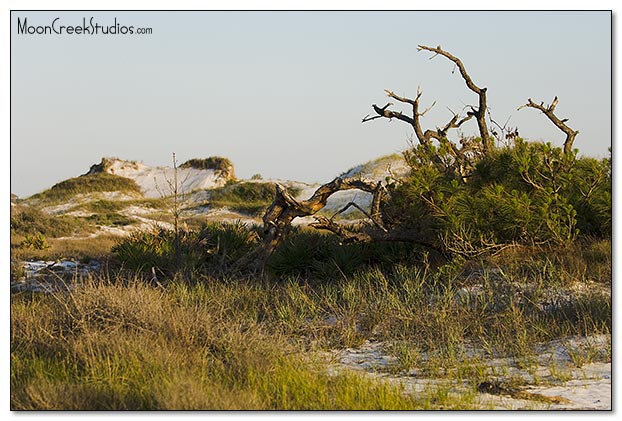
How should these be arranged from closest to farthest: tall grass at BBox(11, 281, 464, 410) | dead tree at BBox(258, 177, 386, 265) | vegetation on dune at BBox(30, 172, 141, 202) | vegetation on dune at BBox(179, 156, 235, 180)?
tall grass at BBox(11, 281, 464, 410) → dead tree at BBox(258, 177, 386, 265) → vegetation on dune at BBox(30, 172, 141, 202) → vegetation on dune at BBox(179, 156, 235, 180)

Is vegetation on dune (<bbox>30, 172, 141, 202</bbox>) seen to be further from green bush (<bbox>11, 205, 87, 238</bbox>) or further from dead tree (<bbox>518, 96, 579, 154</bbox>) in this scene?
dead tree (<bbox>518, 96, 579, 154</bbox>)

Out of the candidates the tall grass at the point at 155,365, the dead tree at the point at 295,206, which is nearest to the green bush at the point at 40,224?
the dead tree at the point at 295,206

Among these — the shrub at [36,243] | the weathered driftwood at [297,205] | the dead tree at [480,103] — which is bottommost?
the shrub at [36,243]

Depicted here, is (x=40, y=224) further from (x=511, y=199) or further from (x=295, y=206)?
(x=511, y=199)

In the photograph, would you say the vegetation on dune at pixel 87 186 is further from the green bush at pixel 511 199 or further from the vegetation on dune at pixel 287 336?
the vegetation on dune at pixel 287 336

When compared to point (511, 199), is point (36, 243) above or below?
below

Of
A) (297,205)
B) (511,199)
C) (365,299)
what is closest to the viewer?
(365,299)

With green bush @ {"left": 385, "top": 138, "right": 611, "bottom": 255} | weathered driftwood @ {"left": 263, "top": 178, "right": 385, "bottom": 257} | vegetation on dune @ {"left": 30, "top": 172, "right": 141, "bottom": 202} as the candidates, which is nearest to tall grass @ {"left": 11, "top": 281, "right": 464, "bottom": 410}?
green bush @ {"left": 385, "top": 138, "right": 611, "bottom": 255}

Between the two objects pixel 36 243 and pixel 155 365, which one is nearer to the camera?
pixel 155 365

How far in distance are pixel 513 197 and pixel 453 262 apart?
1127 millimetres

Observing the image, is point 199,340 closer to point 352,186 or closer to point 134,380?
point 134,380

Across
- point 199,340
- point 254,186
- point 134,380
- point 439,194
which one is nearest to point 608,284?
point 439,194

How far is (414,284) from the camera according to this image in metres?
10.4

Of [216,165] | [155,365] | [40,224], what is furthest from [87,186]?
[155,365]
